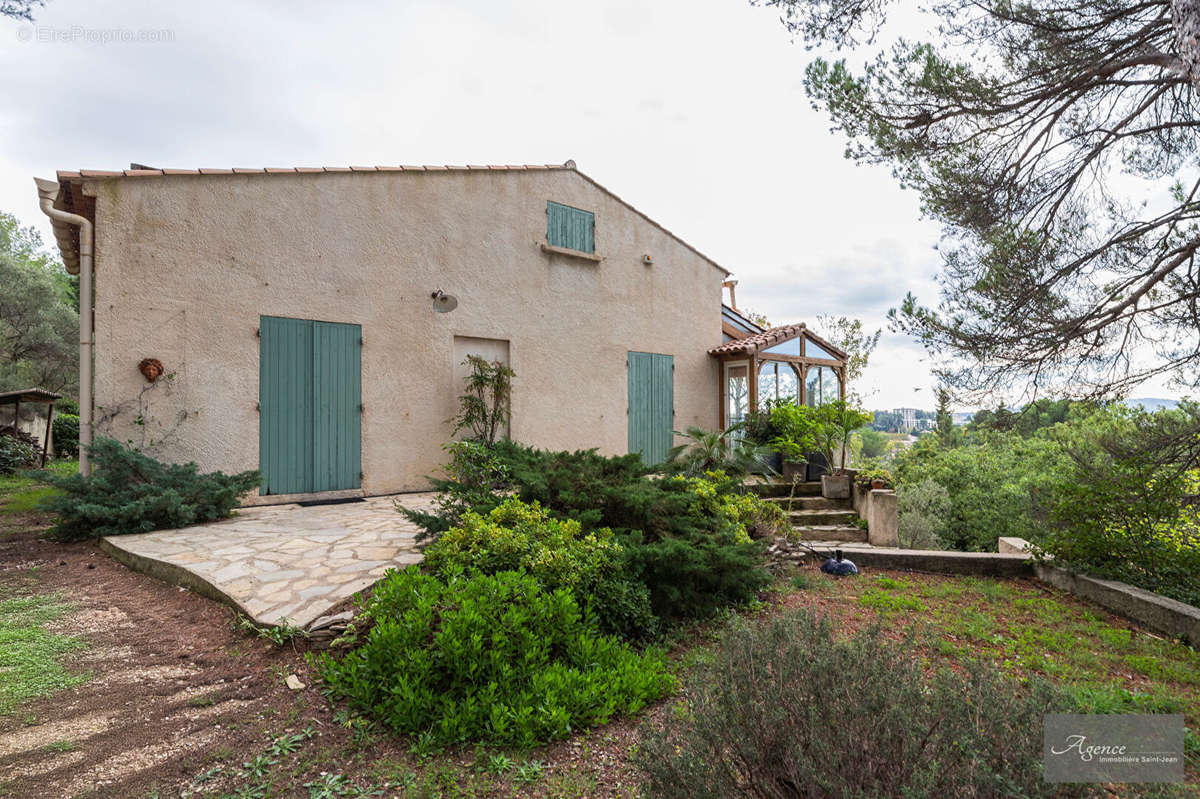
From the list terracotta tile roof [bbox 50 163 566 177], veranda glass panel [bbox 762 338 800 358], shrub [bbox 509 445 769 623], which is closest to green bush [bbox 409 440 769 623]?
shrub [bbox 509 445 769 623]

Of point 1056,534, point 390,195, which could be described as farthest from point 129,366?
point 1056,534

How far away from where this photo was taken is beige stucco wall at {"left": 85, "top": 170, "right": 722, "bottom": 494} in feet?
18.9

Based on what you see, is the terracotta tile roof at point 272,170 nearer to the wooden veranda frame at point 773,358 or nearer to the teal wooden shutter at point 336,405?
the teal wooden shutter at point 336,405

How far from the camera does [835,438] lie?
8.25m

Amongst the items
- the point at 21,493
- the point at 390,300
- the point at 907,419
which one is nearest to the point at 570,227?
the point at 390,300

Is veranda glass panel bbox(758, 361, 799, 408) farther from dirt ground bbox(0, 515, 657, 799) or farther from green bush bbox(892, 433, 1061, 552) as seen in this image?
dirt ground bbox(0, 515, 657, 799)

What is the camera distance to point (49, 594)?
12.3 ft

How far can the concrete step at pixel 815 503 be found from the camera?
309 inches

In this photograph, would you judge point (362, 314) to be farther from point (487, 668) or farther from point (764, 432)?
point (764, 432)

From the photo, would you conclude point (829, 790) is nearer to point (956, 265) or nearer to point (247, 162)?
point (956, 265)

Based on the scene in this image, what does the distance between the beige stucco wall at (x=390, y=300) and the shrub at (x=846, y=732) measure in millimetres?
6430

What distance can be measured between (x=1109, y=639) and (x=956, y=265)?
3690mm

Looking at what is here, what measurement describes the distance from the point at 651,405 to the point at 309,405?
5566 millimetres

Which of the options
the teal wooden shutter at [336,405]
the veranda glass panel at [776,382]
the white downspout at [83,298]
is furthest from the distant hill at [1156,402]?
the white downspout at [83,298]
